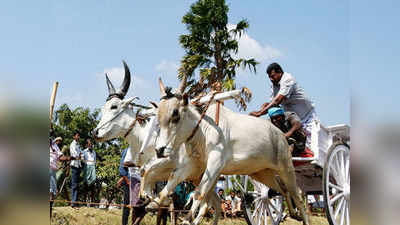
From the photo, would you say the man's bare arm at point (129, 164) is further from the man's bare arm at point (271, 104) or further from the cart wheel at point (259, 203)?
the man's bare arm at point (271, 104)

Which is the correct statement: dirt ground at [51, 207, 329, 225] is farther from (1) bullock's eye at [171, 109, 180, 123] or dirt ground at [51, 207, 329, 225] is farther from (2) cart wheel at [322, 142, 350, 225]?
(2) cart wheel at [322, 142, 350, 225]

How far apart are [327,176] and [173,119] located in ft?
7.04

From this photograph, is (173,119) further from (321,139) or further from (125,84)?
(125,84)

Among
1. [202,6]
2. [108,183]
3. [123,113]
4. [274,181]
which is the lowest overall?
[108,183]

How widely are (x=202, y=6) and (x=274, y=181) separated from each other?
9.89m

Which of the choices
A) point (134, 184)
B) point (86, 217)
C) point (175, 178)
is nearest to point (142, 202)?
point (134, 184)

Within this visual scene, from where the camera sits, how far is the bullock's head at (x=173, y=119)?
17.4 feet

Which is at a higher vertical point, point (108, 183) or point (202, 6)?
point (202, 6)

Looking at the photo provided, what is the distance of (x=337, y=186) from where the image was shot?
19.7 feet

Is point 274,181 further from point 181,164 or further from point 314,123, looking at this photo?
point 181,164

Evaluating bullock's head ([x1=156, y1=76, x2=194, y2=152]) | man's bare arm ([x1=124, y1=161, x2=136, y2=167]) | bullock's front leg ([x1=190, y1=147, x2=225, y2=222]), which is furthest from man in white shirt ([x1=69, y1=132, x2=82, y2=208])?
bullock's front leg ([x1=190, y1=147, x2=225, y2=222])

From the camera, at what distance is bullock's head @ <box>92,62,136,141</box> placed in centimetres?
705

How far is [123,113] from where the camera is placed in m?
7.30
